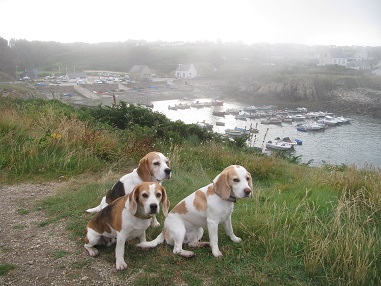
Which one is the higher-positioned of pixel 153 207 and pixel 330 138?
pixel 153 207

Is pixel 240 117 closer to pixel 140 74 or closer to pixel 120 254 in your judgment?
pixel 140 74

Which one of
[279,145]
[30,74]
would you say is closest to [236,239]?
[279,145]

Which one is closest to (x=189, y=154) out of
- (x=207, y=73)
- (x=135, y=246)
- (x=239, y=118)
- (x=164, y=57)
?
(x=135, y=246)

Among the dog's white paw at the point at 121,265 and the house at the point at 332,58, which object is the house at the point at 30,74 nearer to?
the dog's white paw at the point at 121,265

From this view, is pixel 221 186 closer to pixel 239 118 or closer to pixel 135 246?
pixel 135 246

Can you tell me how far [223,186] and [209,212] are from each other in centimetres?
36

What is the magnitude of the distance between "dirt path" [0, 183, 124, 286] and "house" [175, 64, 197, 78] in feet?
295

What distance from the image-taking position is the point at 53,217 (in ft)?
17.2

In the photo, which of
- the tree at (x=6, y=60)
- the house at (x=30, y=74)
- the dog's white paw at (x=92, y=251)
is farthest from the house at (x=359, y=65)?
the dog's white paw at (x=92, y=251)

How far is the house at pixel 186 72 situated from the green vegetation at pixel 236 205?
275ft

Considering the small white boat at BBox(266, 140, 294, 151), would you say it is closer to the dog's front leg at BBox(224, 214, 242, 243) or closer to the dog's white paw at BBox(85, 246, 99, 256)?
the dog's front leg at BBox(224, 214, 242, 243)

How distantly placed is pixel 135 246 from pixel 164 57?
4578 inches

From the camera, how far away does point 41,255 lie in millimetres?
4137

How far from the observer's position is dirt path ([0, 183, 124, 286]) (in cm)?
367
